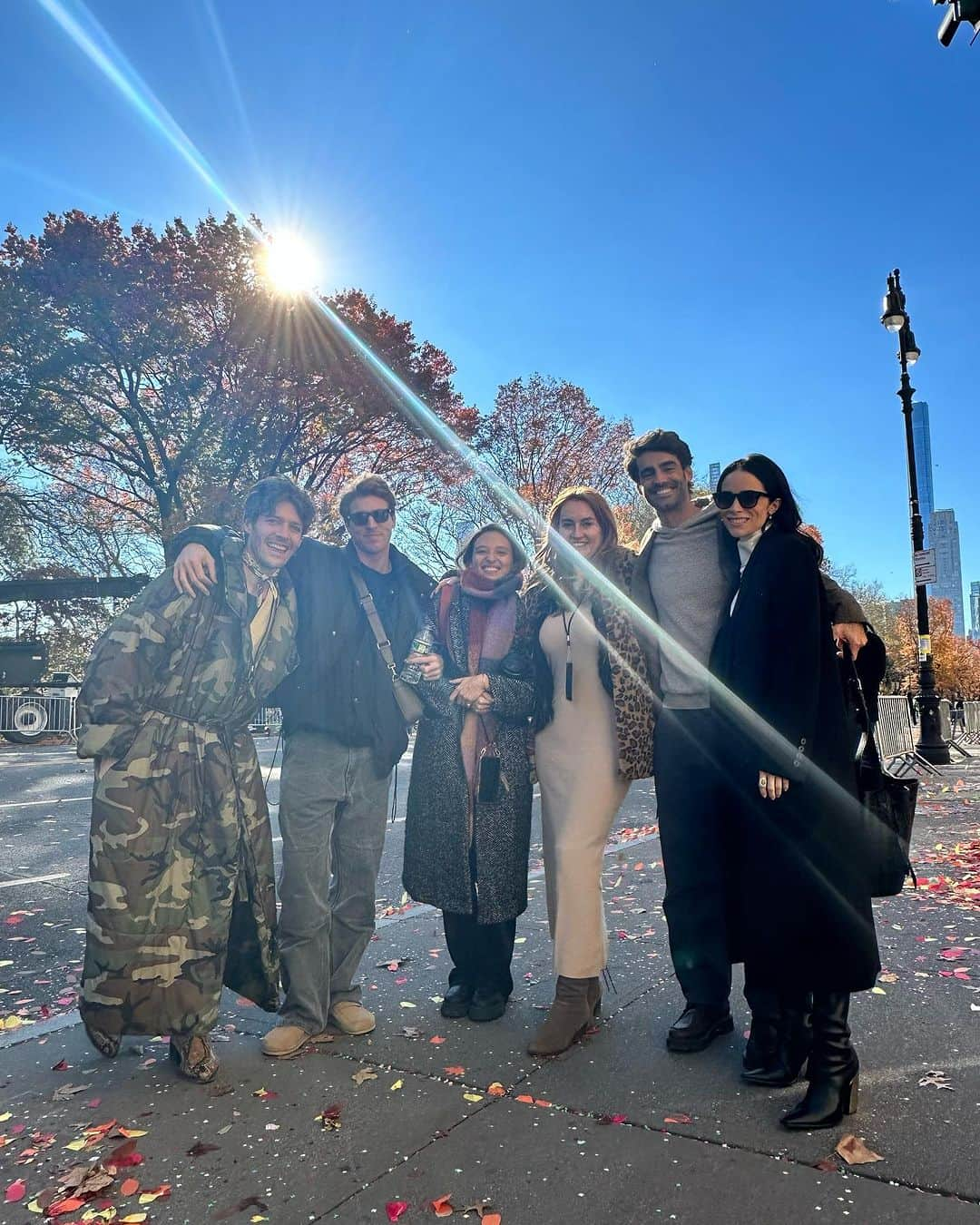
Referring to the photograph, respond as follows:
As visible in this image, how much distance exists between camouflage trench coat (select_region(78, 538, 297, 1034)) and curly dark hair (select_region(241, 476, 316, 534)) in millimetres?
155

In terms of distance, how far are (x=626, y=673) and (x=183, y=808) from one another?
5.48 feet

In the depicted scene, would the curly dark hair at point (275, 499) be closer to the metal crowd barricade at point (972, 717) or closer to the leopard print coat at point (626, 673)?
the leopard print coat at point (626, 673)

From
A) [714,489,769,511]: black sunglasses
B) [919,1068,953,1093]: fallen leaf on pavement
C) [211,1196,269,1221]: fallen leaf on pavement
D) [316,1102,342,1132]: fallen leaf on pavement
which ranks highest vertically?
[714,489,769,511]: black sunglasses

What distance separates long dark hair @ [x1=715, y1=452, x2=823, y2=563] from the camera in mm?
3084

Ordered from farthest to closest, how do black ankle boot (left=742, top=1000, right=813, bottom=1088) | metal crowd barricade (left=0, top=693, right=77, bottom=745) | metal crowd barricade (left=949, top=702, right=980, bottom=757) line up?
metal crowd barricade (left=949, top=702, right=980, bottom=757) → metal crowd barricade (left=0, top=693, right=77, bottom=745) → black ankle boot (left=742, top=1000, right=813, bottom=1088)

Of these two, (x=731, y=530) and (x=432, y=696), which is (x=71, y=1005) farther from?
(x=731, y=530)

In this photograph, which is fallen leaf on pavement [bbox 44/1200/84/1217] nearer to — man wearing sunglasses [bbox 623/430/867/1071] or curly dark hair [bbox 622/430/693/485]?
man wearing sunglasses [bbox 623/430/867/1071]

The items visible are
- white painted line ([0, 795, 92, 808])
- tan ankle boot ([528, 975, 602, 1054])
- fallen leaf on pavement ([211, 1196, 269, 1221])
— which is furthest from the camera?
white painted line ([0, 795, 92, 808])

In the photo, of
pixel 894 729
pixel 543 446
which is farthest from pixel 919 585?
pixel 543 446

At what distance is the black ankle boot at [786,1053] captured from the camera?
2887mm

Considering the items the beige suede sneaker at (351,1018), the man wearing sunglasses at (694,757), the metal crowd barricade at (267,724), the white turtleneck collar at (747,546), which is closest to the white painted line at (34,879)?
the beige suede sneaker at (351,1018)

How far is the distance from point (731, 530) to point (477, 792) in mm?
1437

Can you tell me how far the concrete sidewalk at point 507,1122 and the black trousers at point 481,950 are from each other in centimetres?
16

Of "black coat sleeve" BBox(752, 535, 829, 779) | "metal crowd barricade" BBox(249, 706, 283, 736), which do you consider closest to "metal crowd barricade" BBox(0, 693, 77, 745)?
"metal crowd barricade" BBox(249, 706, 283, 736)
